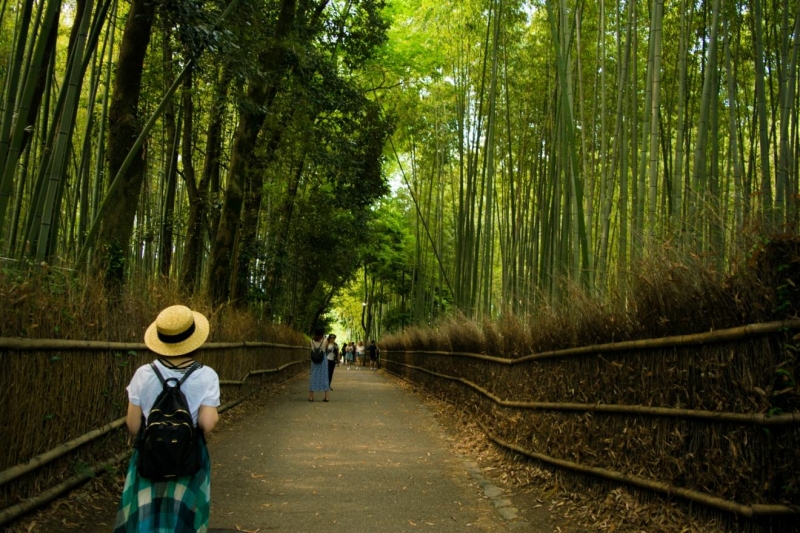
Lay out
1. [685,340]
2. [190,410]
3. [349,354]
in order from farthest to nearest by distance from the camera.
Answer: [349,354] → [685,340] → [190,410]

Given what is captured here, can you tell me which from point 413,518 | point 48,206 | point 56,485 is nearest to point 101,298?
point 48,206

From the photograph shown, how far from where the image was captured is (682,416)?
3592mm

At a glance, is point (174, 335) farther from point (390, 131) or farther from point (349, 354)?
point (349, 354)

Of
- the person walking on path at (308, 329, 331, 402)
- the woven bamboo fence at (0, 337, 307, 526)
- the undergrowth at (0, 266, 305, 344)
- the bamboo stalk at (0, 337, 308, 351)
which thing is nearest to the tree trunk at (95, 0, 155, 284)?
the undergrowth at (0, 266, 305, 344)

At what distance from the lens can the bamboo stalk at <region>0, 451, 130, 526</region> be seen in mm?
3324

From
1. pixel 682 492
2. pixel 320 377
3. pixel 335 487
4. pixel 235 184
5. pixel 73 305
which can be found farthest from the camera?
pixel 320 377

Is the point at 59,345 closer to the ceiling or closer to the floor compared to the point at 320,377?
closer to the ceiling

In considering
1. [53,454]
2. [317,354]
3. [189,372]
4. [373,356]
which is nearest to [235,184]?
[317,354]

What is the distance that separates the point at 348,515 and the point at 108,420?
168 cm

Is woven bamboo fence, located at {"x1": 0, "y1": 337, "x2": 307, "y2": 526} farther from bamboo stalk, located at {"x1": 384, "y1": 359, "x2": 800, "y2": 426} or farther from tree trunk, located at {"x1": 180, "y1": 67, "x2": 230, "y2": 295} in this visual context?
tree trunk, located at {"x1": 180, "y1": 67, "x2": 230, "y2": 295}

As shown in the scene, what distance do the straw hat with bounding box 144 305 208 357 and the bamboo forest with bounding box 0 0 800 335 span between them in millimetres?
1634

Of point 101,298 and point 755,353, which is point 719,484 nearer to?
point 755,353

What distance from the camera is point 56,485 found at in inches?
157

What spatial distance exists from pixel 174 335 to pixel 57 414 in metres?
1.69
